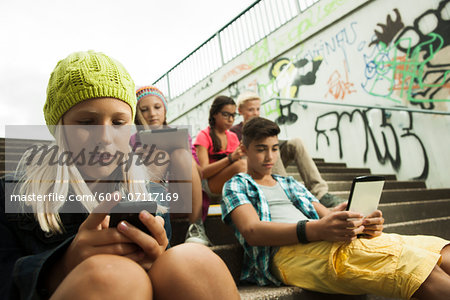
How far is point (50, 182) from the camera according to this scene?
2.51ft

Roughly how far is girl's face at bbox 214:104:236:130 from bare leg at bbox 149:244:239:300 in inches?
75.1

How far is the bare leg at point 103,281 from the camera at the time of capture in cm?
46

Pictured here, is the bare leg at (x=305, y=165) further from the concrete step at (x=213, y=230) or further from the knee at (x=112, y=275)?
the knee at (x=112, y=275)

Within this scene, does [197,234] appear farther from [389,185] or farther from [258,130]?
[389,185]

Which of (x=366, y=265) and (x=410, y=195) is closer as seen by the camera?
(x=366, y=265)

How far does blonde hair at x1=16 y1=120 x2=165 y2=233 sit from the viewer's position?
69 cm

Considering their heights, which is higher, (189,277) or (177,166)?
(177,166)

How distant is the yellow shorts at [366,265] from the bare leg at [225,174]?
0.79 meters

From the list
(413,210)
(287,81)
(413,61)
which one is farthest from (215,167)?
(287,81)

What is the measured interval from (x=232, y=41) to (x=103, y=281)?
6.29 m

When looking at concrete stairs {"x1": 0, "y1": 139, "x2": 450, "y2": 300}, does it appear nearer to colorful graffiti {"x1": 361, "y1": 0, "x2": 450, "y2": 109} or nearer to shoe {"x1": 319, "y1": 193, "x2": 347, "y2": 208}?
shoe {"x1": 319, "y1": 193, "x2": 347, "y2": 208}

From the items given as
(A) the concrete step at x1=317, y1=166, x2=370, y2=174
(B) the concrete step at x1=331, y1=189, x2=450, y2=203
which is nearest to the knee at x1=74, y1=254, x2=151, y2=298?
(B) the concrete step at x1=331, y1=189, x2=450, y2=203

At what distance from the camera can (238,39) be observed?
19.9 feet

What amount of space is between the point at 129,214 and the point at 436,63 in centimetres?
367
